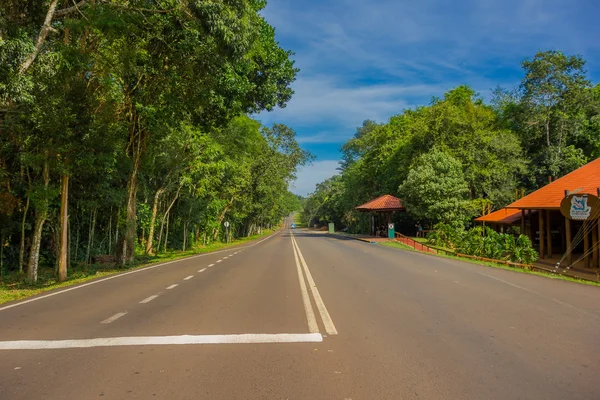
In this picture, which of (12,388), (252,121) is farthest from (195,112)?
(252,121)

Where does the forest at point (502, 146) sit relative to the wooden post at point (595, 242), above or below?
above

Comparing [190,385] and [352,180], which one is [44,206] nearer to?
[190,385]

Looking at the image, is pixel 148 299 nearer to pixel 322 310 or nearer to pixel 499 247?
pixel 322 310

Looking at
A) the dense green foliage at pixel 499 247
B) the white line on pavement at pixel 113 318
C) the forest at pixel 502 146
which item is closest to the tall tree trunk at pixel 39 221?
the white line on pavement at pixel 113 318

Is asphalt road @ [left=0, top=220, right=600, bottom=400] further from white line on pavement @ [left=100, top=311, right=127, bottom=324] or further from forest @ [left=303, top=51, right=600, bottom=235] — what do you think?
forest @ [left=303, top=51, right=600, bottom=235]

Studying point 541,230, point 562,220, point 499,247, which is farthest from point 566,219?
point 562,220

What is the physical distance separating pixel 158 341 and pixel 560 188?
23618mm

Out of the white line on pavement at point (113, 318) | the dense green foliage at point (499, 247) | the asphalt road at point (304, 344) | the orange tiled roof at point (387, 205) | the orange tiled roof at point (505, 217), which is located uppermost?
the orange tiled roof at point (387, 205)

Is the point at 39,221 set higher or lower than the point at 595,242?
higher

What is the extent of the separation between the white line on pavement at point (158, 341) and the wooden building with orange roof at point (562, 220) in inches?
644

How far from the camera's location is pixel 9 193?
1466 centimetres

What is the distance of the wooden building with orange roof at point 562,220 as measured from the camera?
62.4 feet

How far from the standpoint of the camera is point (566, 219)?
787 inches

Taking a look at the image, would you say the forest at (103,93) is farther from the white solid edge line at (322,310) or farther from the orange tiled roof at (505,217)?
the orange tiled roof at (505,217)
